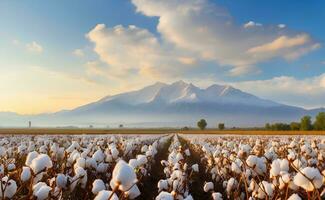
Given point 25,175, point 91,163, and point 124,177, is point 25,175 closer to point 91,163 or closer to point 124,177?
point 124,177

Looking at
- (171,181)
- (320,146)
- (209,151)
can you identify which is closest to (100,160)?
(171,181)

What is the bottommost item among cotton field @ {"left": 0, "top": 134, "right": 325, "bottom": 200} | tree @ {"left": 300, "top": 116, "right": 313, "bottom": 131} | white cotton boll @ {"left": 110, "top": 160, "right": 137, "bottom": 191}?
cotton field @ {"left": 0, "top": 134, "right": 325, "bottom": 200}

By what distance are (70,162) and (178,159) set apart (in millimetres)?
2251

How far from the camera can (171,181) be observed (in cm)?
654

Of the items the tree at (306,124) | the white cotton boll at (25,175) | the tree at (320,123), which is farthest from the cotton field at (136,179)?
the tree at (306,124)

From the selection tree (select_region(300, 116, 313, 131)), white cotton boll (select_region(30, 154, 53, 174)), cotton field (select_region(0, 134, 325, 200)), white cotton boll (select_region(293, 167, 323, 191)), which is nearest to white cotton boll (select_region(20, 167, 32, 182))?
cotton field (select_region(0, 134, 325, 200))

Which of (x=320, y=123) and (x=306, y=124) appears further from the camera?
(x=306, y=124)

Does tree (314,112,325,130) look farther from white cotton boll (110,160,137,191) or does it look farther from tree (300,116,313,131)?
white cotton boll (110,160,137,191)

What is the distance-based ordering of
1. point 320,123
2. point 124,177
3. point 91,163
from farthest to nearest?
point 320,123 → point 91,163 → point 124,177

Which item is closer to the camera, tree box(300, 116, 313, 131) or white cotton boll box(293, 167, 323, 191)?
white cotton boll box(293, 167, 323, 191)

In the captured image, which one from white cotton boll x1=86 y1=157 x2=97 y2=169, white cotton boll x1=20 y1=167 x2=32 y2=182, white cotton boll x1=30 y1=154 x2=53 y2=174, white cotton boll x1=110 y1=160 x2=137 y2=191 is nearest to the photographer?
white cotton boll x1=110 y1=160 x2=137 y2=191

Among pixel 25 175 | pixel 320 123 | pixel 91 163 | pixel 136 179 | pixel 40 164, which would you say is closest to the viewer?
pixel 136 179

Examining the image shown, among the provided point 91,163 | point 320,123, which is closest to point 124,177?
point 91,163

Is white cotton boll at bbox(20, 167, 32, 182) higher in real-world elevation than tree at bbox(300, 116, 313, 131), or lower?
lower
